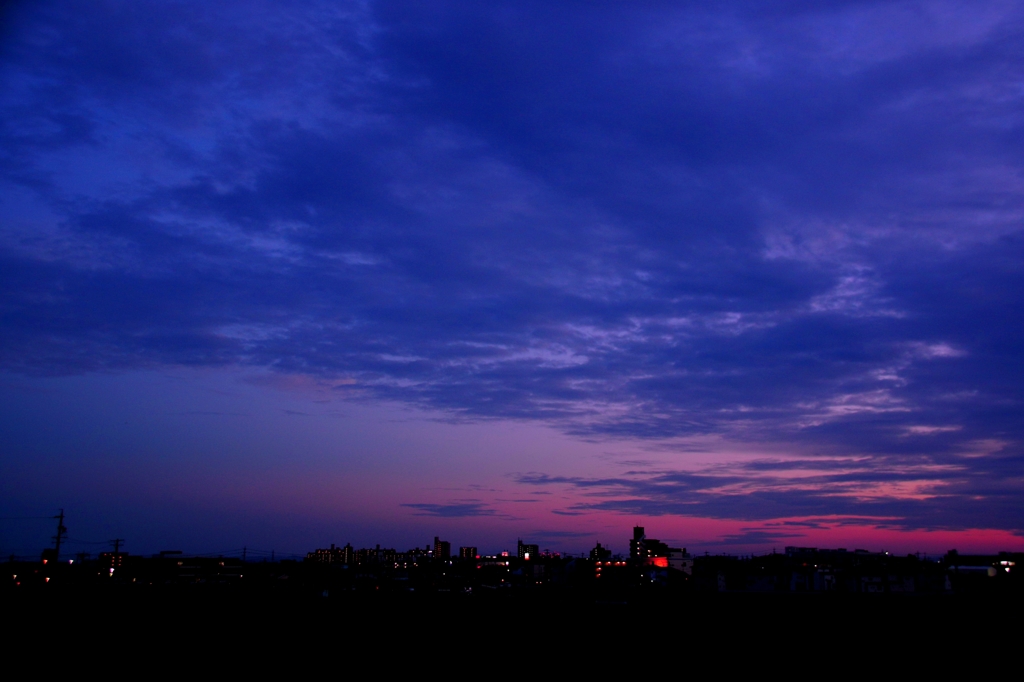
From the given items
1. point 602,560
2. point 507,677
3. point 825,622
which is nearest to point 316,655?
point 507,677

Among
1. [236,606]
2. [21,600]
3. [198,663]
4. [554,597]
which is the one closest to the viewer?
[198,663]

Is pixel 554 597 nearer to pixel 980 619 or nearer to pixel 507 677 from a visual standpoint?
pixel 980 619

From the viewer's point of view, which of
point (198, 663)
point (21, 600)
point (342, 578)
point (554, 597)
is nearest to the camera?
point (198, 663)

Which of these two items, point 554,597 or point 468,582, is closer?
point 554,597

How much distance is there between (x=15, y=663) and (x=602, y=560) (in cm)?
13888

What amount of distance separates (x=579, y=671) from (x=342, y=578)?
10509 cm

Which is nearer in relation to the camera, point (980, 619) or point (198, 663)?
point (198, 663)

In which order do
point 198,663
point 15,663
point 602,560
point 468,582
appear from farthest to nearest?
point 602,560
point 468,582
point 198,663
point 15,663

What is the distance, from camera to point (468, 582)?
473 feet

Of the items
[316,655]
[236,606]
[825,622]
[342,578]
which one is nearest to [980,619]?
[825,622]

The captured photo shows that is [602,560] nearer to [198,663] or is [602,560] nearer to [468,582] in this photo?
[468,582]

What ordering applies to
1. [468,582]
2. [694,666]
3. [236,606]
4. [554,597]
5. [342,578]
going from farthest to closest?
[468,582]
[342,578]
[554,597]
[236,606]
[694,666]

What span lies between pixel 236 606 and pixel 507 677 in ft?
163

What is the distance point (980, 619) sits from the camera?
69.2 m
